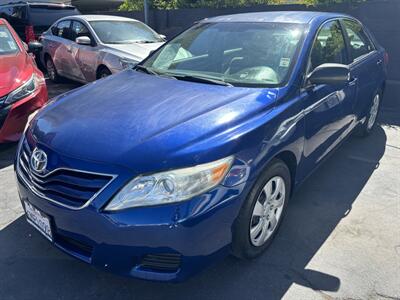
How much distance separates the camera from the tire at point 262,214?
2.36 meters

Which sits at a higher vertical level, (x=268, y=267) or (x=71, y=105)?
(x=71, y=105)

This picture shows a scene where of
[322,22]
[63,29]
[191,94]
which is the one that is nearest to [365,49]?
[322,22]

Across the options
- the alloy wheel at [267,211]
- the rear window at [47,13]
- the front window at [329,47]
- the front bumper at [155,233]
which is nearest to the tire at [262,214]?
the alloy wheel at [267,211]

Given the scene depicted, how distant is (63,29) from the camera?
8.19 m

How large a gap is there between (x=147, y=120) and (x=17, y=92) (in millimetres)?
2629

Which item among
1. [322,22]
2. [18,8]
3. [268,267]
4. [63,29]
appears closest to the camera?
[268,267]

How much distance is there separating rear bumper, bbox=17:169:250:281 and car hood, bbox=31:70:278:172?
0.83 ft

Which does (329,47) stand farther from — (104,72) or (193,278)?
(104,72)

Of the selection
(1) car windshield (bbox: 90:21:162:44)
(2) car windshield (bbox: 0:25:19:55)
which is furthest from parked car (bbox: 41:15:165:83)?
(2) car windshield (bbox: 0:25:19:55)

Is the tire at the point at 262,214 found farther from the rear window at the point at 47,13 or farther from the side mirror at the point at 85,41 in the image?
the rear window at the point at 47,13

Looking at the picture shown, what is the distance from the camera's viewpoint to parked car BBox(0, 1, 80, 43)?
9406 millimetres

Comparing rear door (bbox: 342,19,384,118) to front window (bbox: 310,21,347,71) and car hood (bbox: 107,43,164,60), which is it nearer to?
front window (bbox: 310,21,347,71)

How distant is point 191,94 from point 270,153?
0.72 metres

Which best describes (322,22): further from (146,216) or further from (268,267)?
(146,216)
